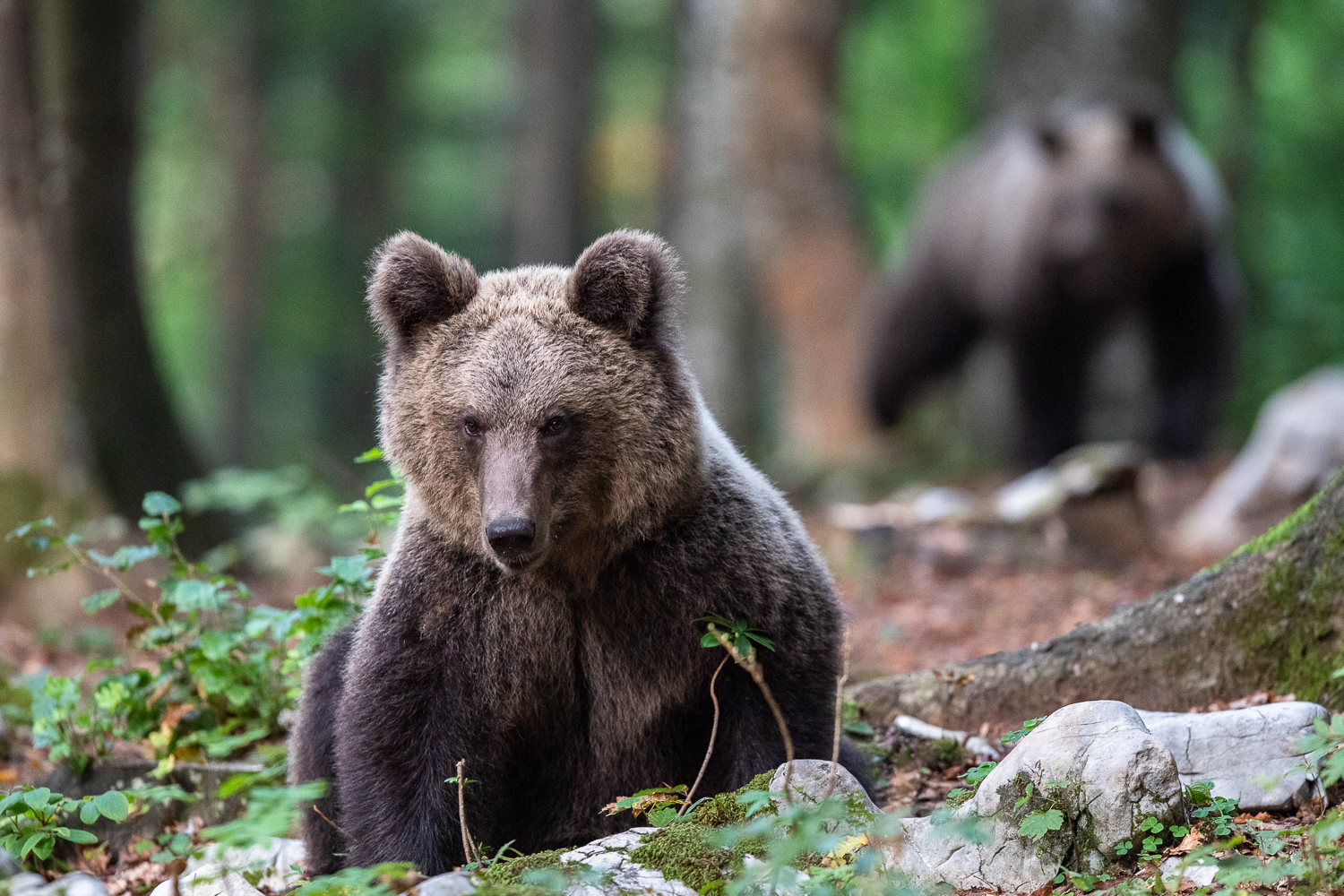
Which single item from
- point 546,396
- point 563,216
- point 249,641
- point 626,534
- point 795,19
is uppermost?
point 795,19

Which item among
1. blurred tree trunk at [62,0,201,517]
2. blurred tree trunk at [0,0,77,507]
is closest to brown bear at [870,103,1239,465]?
blurred tree trunk at [62,0,201,517]

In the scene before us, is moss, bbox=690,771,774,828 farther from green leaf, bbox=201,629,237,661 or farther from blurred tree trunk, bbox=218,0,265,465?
blurred tree trunk, bbox=218,0,265,465

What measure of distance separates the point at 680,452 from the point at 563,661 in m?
0.78

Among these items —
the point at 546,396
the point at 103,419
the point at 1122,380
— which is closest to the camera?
the point at 546,396

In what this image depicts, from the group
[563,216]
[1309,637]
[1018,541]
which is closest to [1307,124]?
[563,216]

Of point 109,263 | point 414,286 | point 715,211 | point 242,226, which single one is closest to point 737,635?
point 414,286

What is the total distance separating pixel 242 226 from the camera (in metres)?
22.9

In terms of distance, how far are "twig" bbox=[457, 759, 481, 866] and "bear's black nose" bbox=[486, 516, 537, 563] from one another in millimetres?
618

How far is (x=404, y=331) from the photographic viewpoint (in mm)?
4492

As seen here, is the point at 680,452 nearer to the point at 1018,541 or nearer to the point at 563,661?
the point at 563,661

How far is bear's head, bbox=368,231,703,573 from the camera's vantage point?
4.20 meters

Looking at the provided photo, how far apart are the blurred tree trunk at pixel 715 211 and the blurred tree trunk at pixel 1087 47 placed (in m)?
3.10

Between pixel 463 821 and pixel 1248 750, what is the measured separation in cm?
234

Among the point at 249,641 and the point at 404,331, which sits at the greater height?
the point at 404,331
